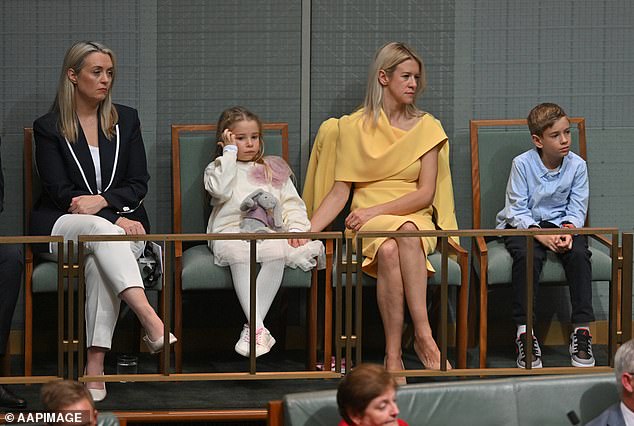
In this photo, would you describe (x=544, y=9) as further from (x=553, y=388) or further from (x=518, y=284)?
(x=553, y=388)

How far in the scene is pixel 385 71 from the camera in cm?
603

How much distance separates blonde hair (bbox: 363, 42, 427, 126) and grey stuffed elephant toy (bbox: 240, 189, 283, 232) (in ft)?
2.13

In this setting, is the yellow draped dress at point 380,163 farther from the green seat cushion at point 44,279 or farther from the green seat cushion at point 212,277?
the green seat cushion at point 44,279

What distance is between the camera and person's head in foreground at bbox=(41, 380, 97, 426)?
410cm

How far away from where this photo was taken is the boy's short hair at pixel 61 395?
412 centimetres

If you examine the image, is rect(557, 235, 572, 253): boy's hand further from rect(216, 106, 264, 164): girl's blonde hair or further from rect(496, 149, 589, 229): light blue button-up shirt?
rect(216, 106, 264, 164): girl's blonde hair

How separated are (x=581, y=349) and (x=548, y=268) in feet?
1.27

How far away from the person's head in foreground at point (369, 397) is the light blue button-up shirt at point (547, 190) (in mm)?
1952

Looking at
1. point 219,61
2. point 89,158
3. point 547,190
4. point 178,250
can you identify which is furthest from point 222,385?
point 547,190

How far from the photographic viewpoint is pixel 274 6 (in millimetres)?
6348

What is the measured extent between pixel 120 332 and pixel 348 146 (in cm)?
142

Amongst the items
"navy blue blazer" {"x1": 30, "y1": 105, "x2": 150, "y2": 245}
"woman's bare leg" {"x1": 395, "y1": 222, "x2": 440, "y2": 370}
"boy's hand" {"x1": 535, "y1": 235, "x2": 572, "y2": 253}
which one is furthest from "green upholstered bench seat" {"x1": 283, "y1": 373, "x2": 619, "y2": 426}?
"navy blue blazer" {"x1": 30, "y1": 105, "x2": 150, "y2": 245}

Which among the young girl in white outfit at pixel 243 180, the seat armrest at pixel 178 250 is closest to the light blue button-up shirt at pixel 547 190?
the young girl in white outfit at pixel 243 180

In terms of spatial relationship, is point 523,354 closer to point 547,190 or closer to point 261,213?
point 547,190
